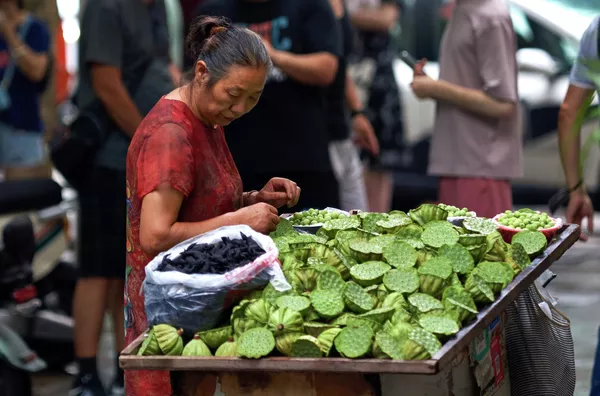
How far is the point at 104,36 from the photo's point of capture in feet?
17.1

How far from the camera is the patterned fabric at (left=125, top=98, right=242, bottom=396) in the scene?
3.21 m

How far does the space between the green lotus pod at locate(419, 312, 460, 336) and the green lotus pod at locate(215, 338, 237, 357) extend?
0.48m

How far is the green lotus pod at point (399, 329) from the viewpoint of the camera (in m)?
2.82

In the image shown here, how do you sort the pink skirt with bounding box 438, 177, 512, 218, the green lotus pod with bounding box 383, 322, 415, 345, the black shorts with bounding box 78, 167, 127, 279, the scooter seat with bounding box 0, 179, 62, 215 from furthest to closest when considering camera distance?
the scooter seat with bounding box 0, 179, 62, 215 < the black shorts with bounding box 78, 167, 127, 279 < the pink skirt with bounding box 438, 177, 512, 218 < the green lotus pod with bounding box 383, 322, 415, 345

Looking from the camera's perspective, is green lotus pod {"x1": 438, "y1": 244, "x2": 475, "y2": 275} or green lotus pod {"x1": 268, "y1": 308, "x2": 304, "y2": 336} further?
green lotus pod {"x1": 438, "y1": 244, "x2": 475, "y2": 275}

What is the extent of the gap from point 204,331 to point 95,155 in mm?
2633

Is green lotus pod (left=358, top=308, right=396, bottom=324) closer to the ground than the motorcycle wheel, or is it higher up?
higher up

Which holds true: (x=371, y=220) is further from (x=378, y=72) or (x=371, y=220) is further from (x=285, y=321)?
(x=378, y=72)

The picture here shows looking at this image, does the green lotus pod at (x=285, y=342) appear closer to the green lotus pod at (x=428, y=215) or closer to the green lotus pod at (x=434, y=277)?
the green lotus pod at (x=434, y=277)

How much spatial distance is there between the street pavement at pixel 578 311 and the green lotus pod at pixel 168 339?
2993 mm

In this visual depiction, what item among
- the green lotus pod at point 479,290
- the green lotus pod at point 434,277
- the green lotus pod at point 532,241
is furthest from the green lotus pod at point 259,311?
the green lotus pod at point 532,241

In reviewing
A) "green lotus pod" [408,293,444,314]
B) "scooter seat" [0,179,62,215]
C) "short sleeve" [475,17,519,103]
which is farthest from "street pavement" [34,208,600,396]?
"green lotus pod" [408,293,444,314]

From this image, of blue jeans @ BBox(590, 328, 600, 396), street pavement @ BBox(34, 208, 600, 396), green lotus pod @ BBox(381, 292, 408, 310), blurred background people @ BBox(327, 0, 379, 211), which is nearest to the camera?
green lotus pod @ BBox(381, 292, 408, 310)

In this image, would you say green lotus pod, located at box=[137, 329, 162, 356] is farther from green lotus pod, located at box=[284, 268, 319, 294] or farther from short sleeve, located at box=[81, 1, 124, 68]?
short sleeve, located at box=[81, 1, 124, 68]
